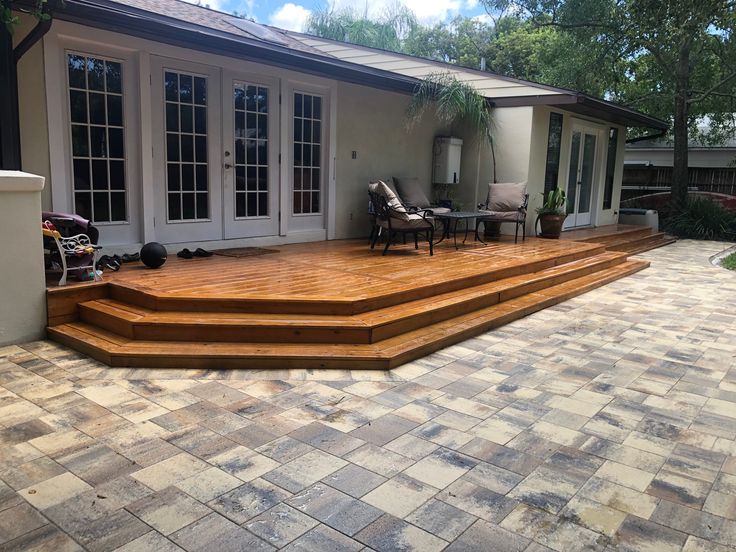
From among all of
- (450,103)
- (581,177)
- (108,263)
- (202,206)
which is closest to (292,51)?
(202,206)

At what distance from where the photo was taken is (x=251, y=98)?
22.8ft

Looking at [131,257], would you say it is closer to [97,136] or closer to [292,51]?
[97,136]

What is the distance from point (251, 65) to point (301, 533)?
5774 mm

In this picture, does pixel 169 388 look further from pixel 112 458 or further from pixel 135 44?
pixel 135 44

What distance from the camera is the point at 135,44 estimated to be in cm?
577

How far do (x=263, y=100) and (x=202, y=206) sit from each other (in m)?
1.46

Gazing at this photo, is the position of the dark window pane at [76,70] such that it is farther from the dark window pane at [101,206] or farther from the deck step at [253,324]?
the deck step at [253,324]

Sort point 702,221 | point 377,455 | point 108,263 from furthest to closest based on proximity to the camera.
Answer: point 702,221 → point 108,263 → point 377,455

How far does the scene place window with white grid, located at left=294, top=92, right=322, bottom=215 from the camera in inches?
299

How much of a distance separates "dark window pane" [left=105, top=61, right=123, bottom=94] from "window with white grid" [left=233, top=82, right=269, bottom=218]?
130 centimetres

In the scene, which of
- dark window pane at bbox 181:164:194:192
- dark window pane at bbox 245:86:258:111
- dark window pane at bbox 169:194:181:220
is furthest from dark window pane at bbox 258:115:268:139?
dark window pane at bbox 169:194:181:220

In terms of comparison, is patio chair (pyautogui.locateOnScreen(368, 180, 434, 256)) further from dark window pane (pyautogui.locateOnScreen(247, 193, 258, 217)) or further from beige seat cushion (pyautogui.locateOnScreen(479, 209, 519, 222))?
beige seat cushion (pyautogui.locateOnScreen(479, 209, 519, 222))

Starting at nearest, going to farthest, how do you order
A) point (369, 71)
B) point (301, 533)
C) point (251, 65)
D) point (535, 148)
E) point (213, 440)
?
point (301, 533) < point (213, 440) < point (251, 65) < point (369, 71) < point (535, 148)

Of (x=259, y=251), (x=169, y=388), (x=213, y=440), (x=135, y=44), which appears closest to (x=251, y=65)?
(x=135, y=44)
